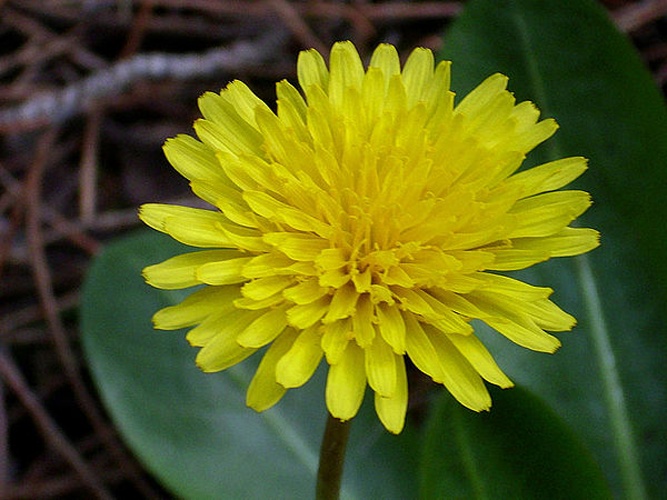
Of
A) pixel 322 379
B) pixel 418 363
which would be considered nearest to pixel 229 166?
pixel 418 363

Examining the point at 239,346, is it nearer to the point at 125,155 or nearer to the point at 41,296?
the point at 41,296

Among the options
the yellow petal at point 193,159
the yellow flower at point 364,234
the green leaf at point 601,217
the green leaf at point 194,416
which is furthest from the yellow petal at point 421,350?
the green leaf at point 194,416

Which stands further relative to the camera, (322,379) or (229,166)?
(322,379)

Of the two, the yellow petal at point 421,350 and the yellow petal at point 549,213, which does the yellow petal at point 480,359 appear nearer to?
the yellow petal at point 421,350

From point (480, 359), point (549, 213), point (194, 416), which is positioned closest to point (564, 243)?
point (549, 213)

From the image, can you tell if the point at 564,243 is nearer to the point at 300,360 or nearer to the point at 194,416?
the point at 300,360

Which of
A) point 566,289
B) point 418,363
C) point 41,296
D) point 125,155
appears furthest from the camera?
point 125,155

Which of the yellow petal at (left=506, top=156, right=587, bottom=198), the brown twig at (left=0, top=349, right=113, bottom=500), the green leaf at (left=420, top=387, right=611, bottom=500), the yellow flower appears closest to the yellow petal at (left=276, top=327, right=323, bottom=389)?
the yellow flower
